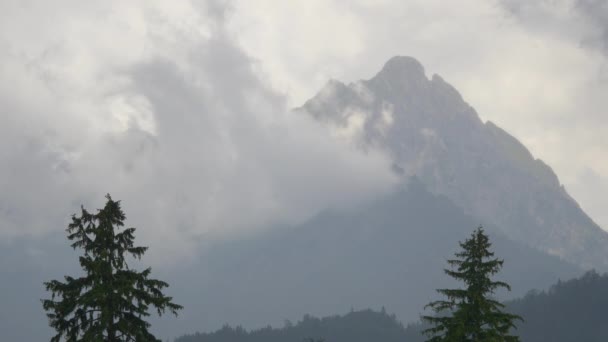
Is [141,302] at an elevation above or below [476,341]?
above

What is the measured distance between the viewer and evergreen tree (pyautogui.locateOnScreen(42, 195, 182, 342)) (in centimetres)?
3122

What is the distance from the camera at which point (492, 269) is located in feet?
116

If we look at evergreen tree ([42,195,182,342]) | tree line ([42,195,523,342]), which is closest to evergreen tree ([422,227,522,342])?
tree line ([42,195,523,342])

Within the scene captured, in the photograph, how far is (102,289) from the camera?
3109cm

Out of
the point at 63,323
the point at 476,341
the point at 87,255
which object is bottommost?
the point at 476,341

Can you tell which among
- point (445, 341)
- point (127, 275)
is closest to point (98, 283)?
point (127, 275)

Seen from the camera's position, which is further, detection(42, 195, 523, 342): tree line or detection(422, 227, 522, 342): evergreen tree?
detection(422, 227, 522, 342): evergreen tree

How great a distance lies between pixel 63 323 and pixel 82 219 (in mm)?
4533

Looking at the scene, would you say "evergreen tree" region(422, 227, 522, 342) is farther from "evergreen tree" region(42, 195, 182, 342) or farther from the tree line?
"evergreen tree" region(42, 195, 182, 342)

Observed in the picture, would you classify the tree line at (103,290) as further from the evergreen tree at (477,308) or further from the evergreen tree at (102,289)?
the evergreen tree at (477,308)

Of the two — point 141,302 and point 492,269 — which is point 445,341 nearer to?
point 492,269

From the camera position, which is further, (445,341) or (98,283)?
(445,341)

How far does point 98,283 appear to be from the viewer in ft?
104

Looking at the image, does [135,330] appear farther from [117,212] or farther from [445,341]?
[445,341]
